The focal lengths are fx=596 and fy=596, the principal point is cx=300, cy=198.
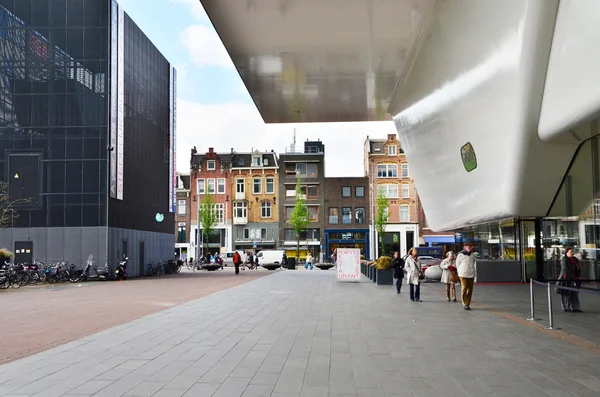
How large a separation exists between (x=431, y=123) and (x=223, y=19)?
7.72m

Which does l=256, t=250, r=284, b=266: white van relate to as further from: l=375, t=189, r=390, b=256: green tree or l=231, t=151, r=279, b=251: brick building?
l=231, t=151, r=279, b=251: brick building

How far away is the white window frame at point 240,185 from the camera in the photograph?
2761 inches

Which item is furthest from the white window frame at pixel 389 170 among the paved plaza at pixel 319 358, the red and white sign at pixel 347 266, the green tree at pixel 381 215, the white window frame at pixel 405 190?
the paved plaza at pixel 319 358

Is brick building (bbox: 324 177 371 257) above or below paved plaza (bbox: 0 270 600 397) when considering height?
above

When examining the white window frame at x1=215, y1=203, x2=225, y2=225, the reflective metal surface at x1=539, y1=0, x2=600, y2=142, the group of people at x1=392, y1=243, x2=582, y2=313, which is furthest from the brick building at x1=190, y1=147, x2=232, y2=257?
the reflective metal surface at x1=539, y1=0, x2=600, y2=142

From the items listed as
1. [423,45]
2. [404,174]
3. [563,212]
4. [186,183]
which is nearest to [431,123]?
[423,45]

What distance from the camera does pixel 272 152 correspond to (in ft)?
232

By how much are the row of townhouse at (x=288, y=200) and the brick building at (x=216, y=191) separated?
12cm

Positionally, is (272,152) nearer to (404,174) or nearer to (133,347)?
(404,174)

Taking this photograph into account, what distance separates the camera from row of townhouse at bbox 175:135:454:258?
66.6 metres

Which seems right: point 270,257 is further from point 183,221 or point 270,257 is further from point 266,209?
point 183,221

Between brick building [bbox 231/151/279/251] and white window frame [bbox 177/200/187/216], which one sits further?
white window frame [bbox 177/200/187/216]

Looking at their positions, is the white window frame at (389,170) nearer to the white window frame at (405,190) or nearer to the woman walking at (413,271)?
the white window frame at (405,190)

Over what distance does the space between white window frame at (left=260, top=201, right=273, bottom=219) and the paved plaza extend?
53.9m
